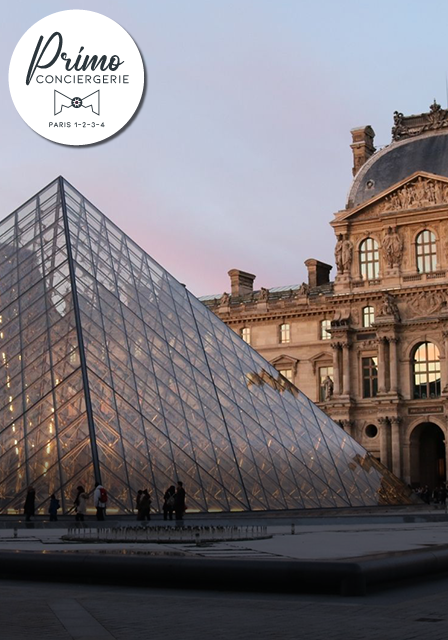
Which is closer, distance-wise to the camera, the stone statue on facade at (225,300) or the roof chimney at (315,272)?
the stone statue on facade at (225,300)

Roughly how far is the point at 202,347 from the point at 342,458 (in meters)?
5.48

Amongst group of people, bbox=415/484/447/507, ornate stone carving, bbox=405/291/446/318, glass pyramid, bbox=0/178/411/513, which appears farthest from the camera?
ornate stone carving, bbox=405/291/446/318

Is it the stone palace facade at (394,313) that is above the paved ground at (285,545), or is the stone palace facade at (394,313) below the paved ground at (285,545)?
above

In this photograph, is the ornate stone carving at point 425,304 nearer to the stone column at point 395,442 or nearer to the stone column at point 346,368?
the stone column at point 346,368

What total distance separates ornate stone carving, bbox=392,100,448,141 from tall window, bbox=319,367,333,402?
13.6 m

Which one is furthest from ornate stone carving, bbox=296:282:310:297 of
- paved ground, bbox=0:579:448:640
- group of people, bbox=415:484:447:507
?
paved ground, bbox=0:579:448:640

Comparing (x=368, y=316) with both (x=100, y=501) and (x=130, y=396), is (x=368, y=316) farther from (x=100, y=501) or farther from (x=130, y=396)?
(x=100, y=501)

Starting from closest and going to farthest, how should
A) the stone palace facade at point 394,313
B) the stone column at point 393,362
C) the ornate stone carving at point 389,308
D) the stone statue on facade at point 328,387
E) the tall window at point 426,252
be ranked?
the stone palace facade at point 394,313 < the stone column at point 393,362 < the ornate stone carving at point 389,308 < the tall window at point 426,252 < the stone statue on facade at point 328,387

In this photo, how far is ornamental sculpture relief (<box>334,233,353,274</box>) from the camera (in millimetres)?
57812

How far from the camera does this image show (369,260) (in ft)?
189

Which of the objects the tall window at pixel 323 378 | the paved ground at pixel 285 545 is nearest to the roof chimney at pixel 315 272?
the tall window at pixel 323 378

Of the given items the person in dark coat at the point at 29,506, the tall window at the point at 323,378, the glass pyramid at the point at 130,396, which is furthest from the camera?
the tall window at the point at 323,378

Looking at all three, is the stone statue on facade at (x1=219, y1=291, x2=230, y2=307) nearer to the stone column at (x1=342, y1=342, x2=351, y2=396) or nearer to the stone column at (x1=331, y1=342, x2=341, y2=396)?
the stone column at (x1=331, y1=342, x2=341, y2=396)

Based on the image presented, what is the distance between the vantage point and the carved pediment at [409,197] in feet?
181
